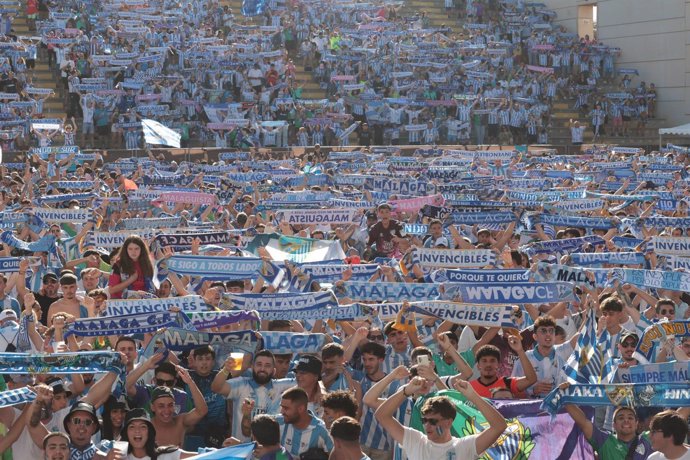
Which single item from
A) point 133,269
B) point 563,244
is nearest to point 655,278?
point 563,244

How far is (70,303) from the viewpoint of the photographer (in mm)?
11633

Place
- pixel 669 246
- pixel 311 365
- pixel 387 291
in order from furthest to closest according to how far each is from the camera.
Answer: pixel 669 246, pixel 387 291, pixel 311 365

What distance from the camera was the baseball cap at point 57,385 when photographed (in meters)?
8.70

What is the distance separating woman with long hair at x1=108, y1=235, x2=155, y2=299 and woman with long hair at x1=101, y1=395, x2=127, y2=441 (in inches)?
151

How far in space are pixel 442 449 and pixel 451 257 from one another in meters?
6.61

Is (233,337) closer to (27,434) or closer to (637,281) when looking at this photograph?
(27,434)

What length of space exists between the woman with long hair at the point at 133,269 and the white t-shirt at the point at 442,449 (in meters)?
5.28

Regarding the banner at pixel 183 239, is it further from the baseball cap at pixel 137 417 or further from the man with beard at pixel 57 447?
the man with beard at pixel 57 447

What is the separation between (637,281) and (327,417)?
4969 millimetres

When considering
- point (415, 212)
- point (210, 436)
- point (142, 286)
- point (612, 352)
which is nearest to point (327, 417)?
point (210, 436)

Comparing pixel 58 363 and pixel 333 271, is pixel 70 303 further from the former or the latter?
pixel 58 363

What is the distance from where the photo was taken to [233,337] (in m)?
9.72

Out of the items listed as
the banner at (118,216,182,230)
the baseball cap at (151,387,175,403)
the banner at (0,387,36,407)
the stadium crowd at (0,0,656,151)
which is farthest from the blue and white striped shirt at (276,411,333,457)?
the stadium crowd at (0,0,656,151)

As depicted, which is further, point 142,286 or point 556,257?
point 556,257
